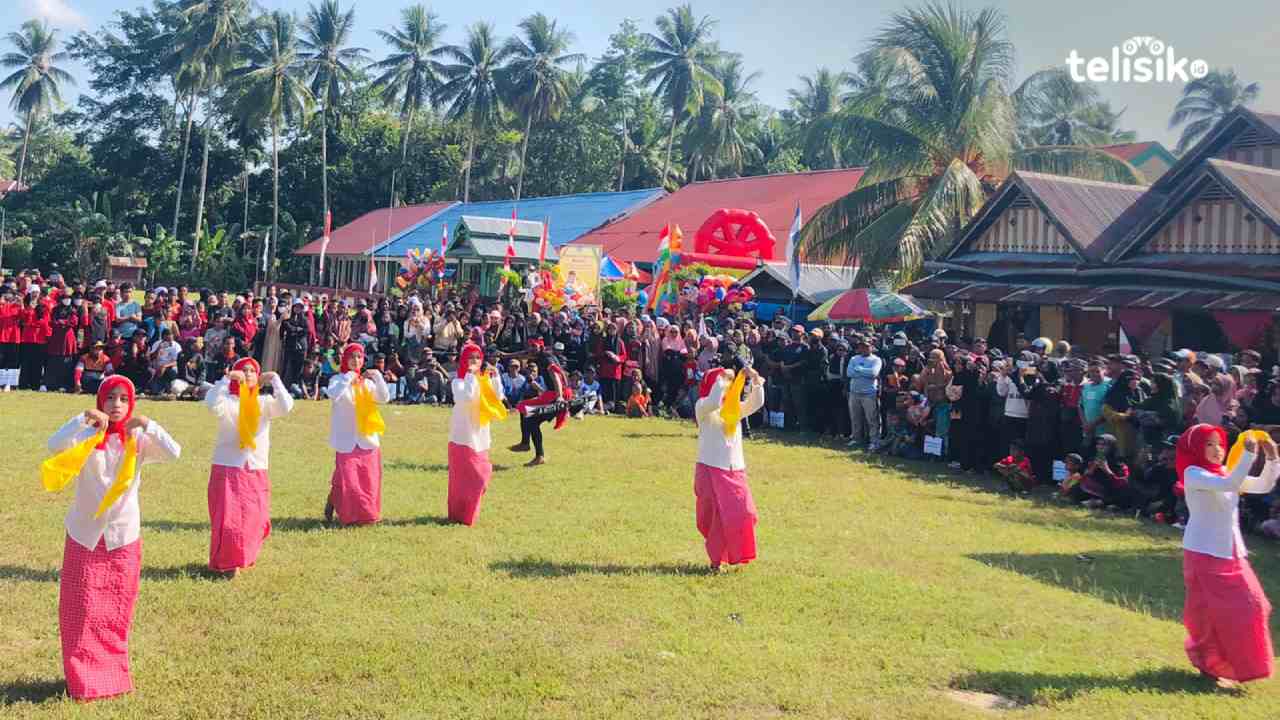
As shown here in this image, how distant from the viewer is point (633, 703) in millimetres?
6293

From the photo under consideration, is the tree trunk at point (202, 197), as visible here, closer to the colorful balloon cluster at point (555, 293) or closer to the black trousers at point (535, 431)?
the colorful balloon cluster at point (555, 293)

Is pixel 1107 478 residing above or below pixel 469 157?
below

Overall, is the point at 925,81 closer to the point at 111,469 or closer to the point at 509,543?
the point at 509,543

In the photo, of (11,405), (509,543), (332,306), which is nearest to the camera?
(509,543)

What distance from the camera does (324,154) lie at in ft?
182

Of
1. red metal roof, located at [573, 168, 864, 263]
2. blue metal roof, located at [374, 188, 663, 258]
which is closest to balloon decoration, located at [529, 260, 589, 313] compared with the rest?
red metal roof, located at [573, 168, 864, 263]

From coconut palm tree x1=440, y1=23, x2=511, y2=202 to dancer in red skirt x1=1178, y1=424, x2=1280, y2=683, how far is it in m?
50.3

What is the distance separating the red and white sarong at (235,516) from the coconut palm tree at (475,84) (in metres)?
47.7

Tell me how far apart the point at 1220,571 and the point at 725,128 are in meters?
49.0

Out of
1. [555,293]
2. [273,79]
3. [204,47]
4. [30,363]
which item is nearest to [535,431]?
[30,363]

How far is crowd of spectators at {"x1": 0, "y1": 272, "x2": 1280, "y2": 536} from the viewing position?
13000 mm

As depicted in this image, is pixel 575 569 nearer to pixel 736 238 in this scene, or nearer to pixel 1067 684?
pixel 1067 684

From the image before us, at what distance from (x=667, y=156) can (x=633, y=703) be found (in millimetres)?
51505

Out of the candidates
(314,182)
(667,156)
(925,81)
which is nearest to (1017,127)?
(925,81)
